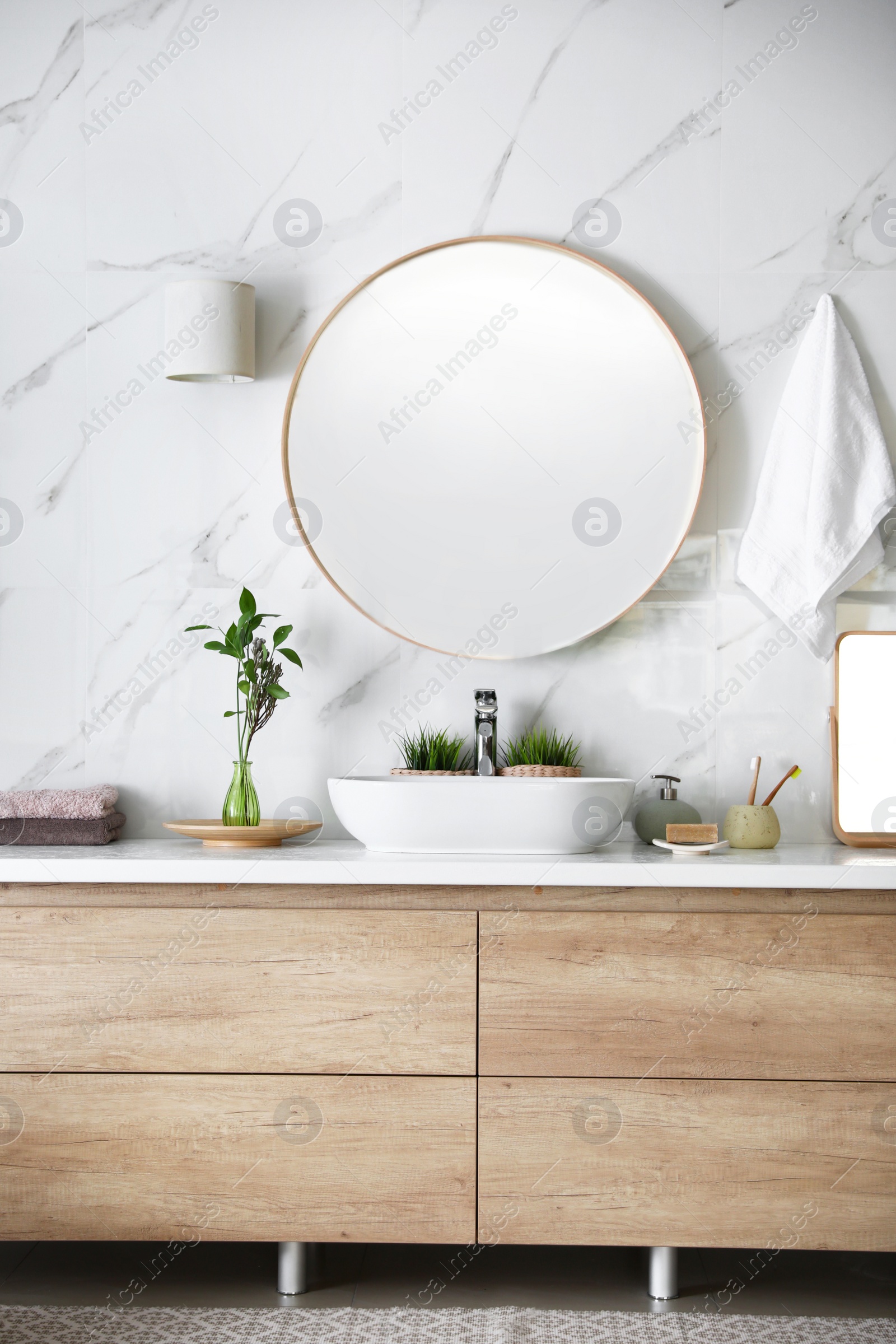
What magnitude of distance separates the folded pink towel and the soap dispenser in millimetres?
993

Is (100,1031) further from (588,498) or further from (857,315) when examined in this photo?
(857,315)

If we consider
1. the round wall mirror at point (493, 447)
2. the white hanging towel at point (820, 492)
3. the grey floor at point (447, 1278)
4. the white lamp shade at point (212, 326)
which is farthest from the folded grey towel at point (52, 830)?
the white hanging towel at point (820, 492)

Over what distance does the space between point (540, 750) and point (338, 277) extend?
1.04 metres

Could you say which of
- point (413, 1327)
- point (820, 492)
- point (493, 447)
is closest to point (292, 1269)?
point (413, 1327)

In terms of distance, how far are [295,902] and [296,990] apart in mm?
136

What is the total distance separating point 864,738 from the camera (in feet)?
6.92

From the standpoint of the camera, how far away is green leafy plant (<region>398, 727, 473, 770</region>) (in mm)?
2098

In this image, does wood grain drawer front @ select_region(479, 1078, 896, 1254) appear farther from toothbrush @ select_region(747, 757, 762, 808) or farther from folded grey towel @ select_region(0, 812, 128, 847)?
folded grey towel @ select_region(0, 812, 128, 847)

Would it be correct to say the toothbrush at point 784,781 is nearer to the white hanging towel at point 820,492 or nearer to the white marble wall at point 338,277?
the white marble wall at point 338,277

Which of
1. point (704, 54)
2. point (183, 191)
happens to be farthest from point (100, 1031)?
point (704, 54)

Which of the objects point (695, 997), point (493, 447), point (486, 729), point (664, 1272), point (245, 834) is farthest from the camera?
point (493, 447)

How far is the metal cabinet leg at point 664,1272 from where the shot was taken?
5.88 feet

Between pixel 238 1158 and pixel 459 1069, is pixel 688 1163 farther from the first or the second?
pixel 238 1158

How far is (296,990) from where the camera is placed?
67.0 inches
